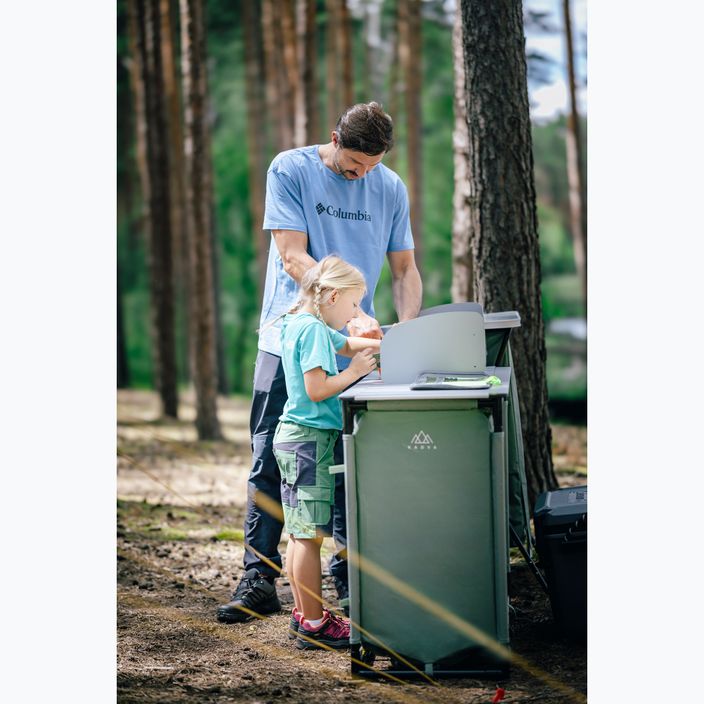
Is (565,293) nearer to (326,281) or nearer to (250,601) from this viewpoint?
(250,601)

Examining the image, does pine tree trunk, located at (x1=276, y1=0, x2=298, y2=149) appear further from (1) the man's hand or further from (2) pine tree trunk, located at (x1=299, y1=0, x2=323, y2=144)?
(1) the man's hand

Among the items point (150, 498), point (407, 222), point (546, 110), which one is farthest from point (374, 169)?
point (546, 110)

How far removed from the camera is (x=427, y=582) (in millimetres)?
2973

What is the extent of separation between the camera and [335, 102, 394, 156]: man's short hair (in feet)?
11.1

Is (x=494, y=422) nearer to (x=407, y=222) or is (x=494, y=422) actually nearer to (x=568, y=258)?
(x=407, y=222)

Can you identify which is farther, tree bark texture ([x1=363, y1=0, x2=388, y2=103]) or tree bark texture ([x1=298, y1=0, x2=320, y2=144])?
tree bark texture ([x1=363, y1=0, x2=388, y2=103])

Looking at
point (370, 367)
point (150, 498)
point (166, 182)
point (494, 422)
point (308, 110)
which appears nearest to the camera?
point (494, 422)

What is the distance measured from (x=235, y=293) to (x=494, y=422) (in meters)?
23.1

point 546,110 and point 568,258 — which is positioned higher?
point 546,110

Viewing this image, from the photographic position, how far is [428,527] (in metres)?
2.95

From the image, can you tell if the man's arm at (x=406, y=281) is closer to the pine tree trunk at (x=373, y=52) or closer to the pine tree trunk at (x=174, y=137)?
the pine tree trunk at (x=174, y=137)

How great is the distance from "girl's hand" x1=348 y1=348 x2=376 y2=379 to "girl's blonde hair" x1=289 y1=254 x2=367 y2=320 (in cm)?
19

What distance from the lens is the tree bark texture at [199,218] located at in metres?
9.57

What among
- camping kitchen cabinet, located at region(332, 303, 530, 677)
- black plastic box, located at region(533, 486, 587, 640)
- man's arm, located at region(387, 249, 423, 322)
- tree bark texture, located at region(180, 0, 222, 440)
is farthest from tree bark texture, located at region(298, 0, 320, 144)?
camping kitchen cabinet, located at region(332, 303, 530, 677)
